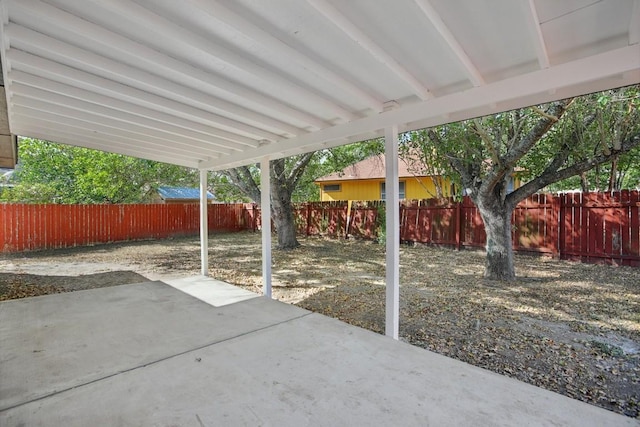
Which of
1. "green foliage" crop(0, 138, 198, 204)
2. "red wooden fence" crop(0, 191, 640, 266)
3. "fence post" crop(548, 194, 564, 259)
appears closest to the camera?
"red wooden fence" crop(0, 191, 640, 266)

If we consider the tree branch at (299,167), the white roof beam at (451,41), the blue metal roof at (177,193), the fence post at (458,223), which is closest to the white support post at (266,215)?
the white roof beam at (451,41)

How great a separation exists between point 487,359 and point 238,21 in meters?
3.30

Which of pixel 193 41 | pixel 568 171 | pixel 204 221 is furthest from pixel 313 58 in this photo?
pixel 568 171

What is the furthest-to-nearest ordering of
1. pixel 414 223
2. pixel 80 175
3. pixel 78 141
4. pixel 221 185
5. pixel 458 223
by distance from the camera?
pixel 221 185 → pixel 80 175 → pixel 414 223 → pixel 458 223 → pixel 78 141

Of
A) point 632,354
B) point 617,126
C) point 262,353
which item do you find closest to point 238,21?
point 262,353

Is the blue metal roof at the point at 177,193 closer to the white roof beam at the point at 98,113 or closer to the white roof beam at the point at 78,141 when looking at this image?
the white roof beam at the point at 78,141

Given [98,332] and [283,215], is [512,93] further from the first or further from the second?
[283,215]

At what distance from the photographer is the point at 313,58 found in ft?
7.22

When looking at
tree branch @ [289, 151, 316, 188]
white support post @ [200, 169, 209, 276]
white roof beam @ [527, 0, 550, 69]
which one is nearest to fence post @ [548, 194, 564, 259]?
tree branch @ [289, 151, 316, 188]

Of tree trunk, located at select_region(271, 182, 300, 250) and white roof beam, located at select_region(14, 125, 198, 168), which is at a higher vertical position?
white roof beam, located at select_region(14, 125, 198, 168)

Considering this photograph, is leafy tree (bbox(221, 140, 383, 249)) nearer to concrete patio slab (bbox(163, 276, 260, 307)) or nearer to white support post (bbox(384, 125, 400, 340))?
concrete patio slab (bbox(163, 276, 260, 307))

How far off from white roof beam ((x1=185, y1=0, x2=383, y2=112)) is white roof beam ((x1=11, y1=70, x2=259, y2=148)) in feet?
5.91

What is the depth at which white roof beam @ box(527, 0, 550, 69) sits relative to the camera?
61.5 inches

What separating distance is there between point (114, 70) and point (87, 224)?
9.58 metres
